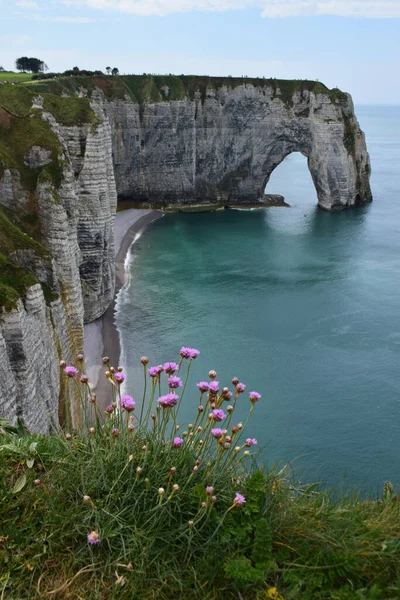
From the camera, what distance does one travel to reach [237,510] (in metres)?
6.38

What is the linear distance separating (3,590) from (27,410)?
55.8 feet

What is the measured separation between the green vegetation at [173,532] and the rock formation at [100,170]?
74.8 inches

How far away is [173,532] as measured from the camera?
6152 millimetres

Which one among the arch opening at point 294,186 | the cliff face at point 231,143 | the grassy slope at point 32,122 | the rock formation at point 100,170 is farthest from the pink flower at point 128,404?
the arch opening at point 294,186

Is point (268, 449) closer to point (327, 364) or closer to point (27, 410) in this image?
point (327, 364)

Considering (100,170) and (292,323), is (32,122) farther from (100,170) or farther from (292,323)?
(292,323)

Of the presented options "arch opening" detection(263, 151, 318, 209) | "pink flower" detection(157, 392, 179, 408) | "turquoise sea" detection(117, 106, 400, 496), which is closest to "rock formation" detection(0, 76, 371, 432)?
"pink flower" detection(157, 392, 179, 408)

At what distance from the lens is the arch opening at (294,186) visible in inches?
4109

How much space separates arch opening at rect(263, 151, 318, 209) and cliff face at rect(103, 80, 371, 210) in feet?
26.1

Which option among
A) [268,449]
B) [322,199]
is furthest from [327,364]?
[322,199]

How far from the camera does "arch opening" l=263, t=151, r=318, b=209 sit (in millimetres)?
104375

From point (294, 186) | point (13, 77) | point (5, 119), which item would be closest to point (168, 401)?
point (5, 119)

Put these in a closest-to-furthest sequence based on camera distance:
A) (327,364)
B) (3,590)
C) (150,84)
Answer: (3,590)
(327,364)
(150,84)

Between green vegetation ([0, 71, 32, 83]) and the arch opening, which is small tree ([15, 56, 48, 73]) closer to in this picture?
green vegetation ([0, 71, 32, 83])
